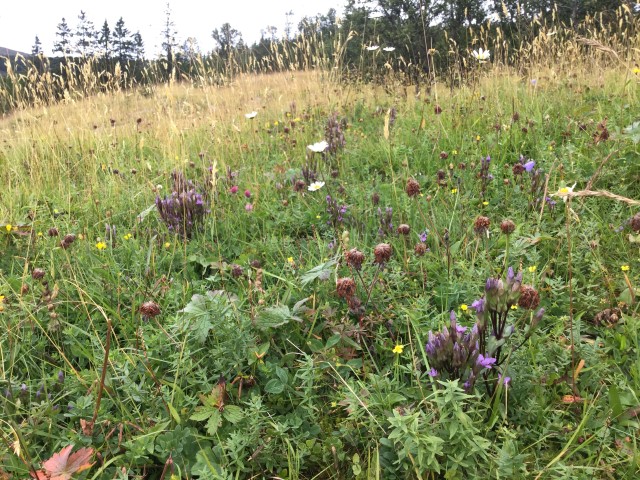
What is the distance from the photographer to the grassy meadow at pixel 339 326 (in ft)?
3.65

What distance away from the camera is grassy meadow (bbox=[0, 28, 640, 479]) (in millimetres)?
1113

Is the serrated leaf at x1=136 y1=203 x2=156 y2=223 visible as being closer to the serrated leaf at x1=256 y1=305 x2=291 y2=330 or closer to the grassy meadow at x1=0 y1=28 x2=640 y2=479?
the grassy meadow at x1=0 y1=28 x2=640 y2=479

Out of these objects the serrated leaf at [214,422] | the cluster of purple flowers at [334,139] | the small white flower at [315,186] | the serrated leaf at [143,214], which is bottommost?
the serrated leaf at [214,422]

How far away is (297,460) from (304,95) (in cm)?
525

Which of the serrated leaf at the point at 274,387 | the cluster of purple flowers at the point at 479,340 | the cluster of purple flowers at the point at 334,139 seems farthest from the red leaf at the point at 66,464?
the cluster of purple flowers at the point at 334,139

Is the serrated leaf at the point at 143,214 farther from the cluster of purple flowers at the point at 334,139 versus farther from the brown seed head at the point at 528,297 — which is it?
the brown seed head at the point at 528,297

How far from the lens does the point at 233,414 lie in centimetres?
119

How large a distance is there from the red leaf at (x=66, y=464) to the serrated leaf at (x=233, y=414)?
34 cm

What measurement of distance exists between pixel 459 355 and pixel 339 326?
0.44m

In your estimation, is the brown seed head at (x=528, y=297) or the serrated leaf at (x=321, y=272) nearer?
the brown seed head at (x=528, y=297)

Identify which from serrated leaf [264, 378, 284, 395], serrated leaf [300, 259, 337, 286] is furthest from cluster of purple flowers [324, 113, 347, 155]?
serrated leaf [264, 378, 284, 395]

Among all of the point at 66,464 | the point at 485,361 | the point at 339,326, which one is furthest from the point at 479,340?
the point at 66,464

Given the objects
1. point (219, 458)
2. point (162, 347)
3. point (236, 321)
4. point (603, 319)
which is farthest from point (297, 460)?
point (603, 319)

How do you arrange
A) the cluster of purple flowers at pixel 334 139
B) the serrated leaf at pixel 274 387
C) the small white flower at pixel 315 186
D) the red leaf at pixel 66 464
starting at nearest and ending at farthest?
1. the red leaf at pixel 66 464
2. the serrated leaf at pixel 274 387
3. the small white flower at pixel 315 186
4. the cluster of purple flowers at pixel 334 139
